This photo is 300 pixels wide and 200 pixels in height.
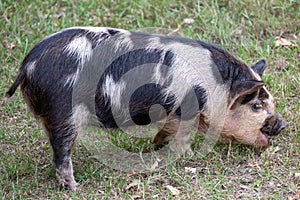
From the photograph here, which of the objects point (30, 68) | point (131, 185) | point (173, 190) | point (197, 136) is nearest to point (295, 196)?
point (173, 190)

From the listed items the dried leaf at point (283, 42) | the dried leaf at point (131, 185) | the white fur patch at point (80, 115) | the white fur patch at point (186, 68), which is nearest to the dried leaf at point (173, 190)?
the dried leaf at point (131, 185)

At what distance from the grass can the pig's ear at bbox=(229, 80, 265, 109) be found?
0.57 m

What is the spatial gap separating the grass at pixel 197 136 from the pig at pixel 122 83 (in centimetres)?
40

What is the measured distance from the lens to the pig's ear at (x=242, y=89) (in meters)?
5.68

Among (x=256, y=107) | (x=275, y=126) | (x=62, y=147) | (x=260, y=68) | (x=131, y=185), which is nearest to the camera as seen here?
(x=62, y=147)

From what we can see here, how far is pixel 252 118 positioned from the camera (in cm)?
601

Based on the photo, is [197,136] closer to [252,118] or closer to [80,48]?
[252,118]

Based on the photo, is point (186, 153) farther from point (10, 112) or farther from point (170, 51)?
point (10, 112)

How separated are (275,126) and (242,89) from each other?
25.5 inches

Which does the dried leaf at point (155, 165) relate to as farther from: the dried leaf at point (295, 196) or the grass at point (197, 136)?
the dried leaf at point (295, 196)

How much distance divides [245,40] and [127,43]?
2.85 metres

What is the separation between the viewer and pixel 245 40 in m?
8.02

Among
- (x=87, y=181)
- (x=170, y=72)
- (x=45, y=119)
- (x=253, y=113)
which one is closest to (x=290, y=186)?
(x=253, y=113)

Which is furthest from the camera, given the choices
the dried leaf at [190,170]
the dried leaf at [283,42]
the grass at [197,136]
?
the dried leaf at [283,42]
